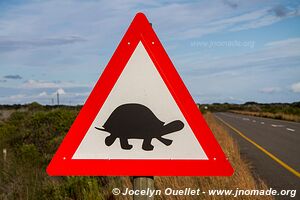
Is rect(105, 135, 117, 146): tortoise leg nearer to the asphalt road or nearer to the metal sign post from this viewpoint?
the metal sign post

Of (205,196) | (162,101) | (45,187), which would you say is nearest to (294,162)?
(205,196)

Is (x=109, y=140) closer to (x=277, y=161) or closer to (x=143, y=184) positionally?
(x=143, y=184)

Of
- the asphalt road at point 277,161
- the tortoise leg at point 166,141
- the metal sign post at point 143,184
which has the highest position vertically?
the asphalt road at point 277,161

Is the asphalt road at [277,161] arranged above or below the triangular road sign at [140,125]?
above

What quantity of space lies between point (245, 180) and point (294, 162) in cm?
541

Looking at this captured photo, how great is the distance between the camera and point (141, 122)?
2.55 m

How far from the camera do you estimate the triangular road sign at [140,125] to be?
2.55m

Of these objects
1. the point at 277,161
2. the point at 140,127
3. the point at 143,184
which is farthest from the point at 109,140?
the point at 277,161

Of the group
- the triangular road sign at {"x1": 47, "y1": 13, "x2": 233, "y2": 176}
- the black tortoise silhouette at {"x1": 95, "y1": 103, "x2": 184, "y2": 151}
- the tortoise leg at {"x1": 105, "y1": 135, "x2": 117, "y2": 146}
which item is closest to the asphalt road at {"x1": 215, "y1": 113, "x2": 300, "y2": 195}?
the triangular road sign at {"x1": 47, "y1": 13, "x2": 233, "y2": 176}

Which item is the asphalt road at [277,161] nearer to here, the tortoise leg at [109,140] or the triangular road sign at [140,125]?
the triangular road sign at [140,125]

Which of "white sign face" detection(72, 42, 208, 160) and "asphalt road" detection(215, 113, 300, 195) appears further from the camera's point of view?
"asphalt road" detection(215, 113, 300, 195)

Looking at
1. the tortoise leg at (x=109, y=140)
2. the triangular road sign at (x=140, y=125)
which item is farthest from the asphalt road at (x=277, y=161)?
the tortoise leg at (x=109, y=140)

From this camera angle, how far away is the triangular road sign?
2.55 metres

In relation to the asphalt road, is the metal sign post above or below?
below
